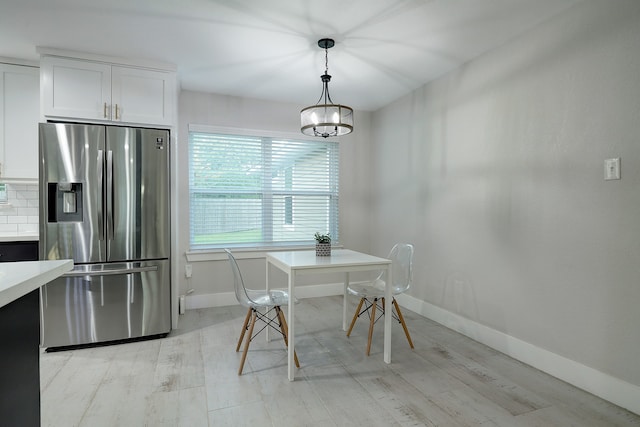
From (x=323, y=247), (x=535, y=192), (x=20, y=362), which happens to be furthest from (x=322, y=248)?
(x=20, y=362)

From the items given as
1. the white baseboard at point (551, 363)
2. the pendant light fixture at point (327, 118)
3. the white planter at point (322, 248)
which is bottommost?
the white baseboard at point (551, 363)

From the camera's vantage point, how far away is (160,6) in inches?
88.0

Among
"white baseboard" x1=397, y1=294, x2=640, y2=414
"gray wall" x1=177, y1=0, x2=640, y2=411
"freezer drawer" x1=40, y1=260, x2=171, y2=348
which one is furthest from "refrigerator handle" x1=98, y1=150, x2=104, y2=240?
"white baseboard" x1=397, y1=294, x2=640, y2=414

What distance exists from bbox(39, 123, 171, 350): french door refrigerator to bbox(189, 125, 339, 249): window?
0.88m

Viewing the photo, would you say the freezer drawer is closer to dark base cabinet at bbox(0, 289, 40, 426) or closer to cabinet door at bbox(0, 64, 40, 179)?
cabinet door at bbox(0, 64, 40, 179)

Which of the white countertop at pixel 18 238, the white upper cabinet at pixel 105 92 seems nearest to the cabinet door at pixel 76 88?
the white upper cabinet at pixel 105 92

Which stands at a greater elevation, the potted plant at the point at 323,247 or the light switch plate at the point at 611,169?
the light switch plate at the point at 611,169

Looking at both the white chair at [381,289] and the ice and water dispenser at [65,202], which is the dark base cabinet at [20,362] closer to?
the ice and water dispenser at [65,202]

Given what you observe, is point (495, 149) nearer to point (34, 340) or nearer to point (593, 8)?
point (593, 8)

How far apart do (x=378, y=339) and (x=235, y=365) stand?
1.22 m

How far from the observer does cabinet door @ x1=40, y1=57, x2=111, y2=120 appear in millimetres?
2836

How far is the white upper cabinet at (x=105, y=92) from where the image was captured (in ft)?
9.34

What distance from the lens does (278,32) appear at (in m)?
2.56

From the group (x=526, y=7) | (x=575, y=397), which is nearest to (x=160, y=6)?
(x=526, y=7)
